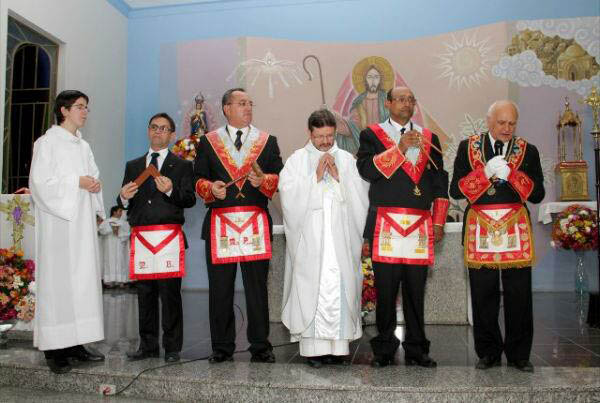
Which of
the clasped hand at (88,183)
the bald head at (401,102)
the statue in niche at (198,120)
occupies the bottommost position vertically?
the clasped hand at (88,183)

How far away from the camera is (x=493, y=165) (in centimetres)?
336

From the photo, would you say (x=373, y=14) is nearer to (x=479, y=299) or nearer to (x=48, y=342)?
(x=479, y=299)

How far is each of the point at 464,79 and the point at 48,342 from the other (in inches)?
277

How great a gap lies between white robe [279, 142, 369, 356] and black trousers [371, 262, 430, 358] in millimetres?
155

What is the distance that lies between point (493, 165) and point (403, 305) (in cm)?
101

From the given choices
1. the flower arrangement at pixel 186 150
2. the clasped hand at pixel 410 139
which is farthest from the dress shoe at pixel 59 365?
the flower arrangement at pixel 186 150

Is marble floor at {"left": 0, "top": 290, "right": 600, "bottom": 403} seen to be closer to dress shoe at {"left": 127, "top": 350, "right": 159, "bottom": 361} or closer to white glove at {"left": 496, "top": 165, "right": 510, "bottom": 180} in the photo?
dress shoe at {"left": 127, "top": 350, "right": 159, "bottom": 361}

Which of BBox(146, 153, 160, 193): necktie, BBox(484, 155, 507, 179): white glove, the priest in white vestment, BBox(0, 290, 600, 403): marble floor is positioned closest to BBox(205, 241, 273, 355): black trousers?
BBox(0, 290, 600, 403): marble floor

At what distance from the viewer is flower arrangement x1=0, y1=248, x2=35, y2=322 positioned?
436 centimetres

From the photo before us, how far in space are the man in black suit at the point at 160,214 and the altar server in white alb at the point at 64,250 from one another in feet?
0.92

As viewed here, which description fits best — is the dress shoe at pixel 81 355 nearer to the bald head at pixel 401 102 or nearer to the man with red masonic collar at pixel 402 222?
the man with red masonic collar at pixel 402 222

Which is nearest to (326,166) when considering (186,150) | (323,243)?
(323,243)

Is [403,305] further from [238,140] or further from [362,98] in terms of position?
[362,98]

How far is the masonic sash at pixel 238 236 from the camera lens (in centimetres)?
369
